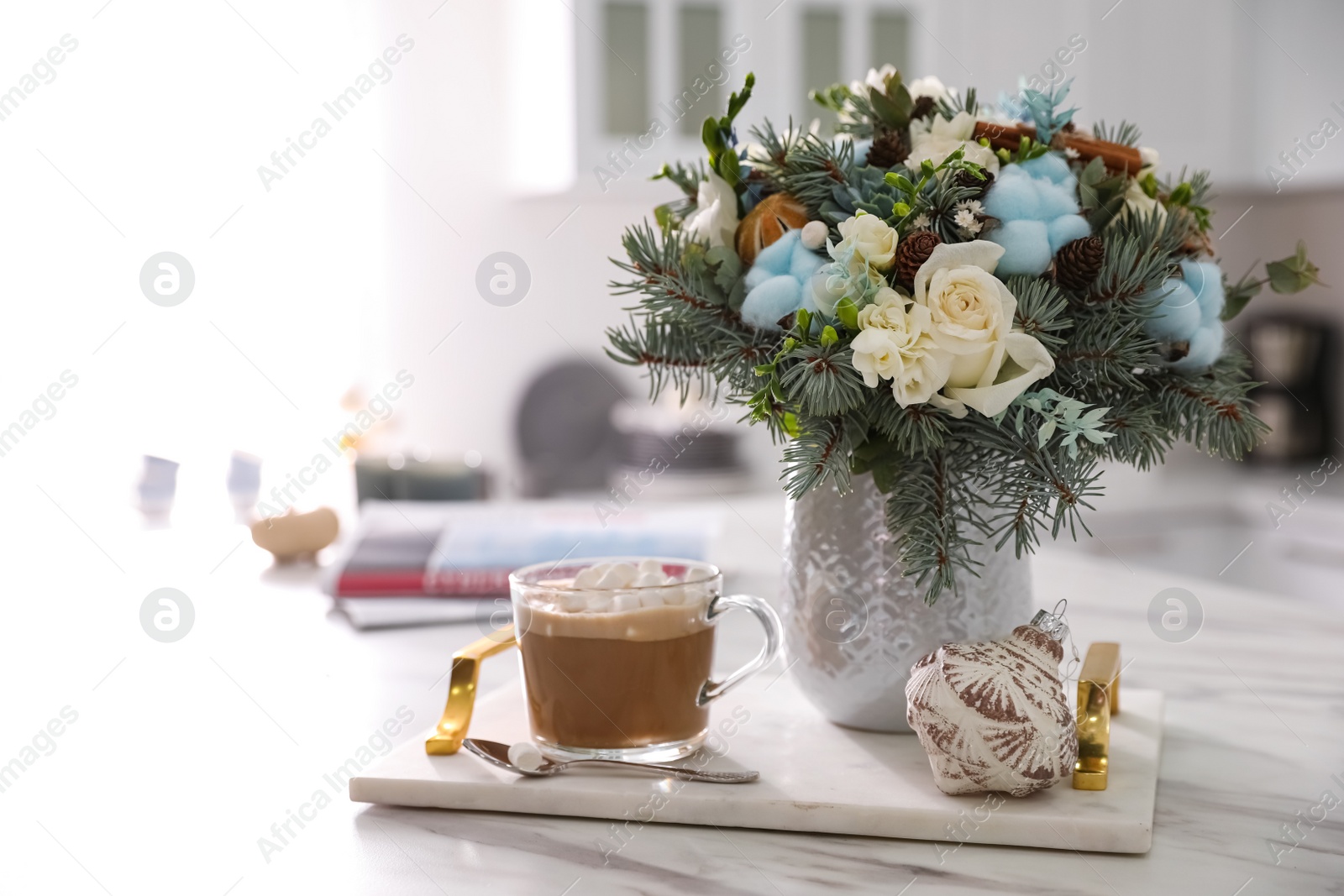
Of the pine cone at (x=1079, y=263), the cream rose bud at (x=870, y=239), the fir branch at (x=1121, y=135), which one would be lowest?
the pine cone at (x=1079, y=263)

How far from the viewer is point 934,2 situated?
265cm

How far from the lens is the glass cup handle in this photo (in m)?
0.76

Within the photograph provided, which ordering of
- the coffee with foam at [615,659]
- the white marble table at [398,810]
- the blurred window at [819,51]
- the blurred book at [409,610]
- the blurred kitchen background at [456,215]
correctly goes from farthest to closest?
1. the blurred window at [819,51]
2. the blurred kitchen background at [456,215]
3. the blurred book at [409,610]
4. the coffee with foam at [615,659]
5. the white marble table at [398,810]

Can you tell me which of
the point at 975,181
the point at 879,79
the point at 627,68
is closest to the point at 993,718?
the point at 975,181

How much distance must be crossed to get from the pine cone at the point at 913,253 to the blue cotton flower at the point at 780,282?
52 mm

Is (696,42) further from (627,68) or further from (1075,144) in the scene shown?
(1075,144)

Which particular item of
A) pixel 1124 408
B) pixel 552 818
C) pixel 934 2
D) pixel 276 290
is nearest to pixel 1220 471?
pixel 934 2

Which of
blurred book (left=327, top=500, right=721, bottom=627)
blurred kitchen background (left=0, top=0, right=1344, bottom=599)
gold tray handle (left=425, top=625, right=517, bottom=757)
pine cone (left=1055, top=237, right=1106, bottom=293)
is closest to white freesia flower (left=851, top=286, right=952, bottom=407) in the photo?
pine cone (left=1055, top=237, right=1106, bottom=293)

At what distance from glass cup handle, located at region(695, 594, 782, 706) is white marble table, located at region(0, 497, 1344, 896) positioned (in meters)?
0.10

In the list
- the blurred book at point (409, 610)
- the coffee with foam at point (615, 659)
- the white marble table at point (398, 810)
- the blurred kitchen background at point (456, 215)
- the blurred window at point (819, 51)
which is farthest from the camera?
the blurred window at point (819, 51)

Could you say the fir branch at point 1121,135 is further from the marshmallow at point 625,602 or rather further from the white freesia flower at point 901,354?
the marshmallow at point 625,602

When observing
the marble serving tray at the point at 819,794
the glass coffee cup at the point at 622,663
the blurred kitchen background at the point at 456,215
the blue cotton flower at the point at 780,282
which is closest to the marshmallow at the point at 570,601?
the glass coffee cup at the point at 622,663

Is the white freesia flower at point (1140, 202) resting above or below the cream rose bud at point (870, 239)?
above

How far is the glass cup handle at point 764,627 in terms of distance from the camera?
2.51 ft
